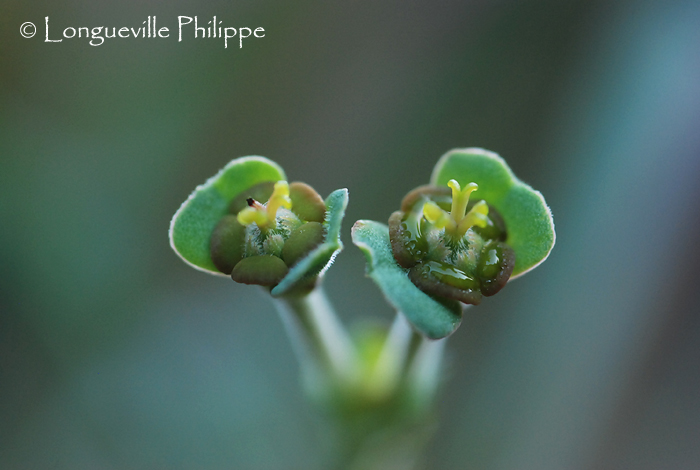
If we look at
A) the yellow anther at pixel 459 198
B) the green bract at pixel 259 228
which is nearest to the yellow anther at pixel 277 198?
the green bract at pixel 259 228

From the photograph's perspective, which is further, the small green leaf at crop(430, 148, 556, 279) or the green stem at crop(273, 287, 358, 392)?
the green stem at crop(273, 287, 358, 392)

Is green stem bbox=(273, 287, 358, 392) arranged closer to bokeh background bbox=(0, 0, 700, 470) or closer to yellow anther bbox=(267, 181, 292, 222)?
yellow anther bbox=(267, 181, 292, 222)

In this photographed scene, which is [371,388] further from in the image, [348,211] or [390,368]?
[348,211]

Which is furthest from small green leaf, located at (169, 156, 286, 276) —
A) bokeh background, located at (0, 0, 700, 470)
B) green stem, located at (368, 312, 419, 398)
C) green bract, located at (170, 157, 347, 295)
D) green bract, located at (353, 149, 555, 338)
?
bokeh background, located at (0, 0, 700, 470)

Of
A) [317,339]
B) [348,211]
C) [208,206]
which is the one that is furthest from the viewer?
[348,211]

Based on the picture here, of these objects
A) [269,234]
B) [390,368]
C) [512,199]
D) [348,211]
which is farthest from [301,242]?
[348,211]

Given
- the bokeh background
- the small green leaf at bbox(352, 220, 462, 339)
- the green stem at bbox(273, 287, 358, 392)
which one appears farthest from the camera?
the bokeh background
